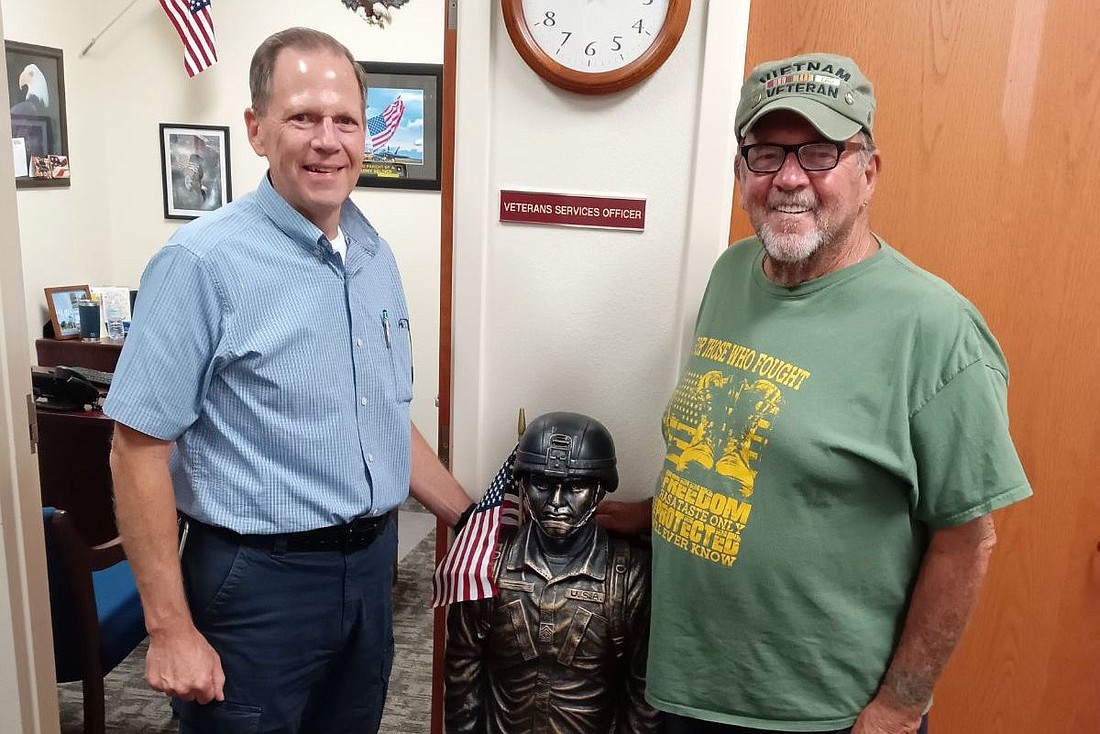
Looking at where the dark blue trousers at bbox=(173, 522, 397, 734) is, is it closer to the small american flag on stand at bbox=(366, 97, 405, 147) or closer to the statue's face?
the statue's face

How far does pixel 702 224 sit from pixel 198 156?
3293 mm

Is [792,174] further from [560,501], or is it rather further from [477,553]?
[477,553]

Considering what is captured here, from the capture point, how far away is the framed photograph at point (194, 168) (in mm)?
4066

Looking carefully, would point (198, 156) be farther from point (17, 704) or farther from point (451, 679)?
point (451, 679)

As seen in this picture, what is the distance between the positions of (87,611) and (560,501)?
129 centimetres

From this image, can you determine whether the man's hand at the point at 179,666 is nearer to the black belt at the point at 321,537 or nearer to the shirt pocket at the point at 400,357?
the black belt at the point at 321,537

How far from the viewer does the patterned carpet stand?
8.27ft

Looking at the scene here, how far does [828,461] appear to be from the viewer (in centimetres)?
121

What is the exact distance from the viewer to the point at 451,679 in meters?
1.64

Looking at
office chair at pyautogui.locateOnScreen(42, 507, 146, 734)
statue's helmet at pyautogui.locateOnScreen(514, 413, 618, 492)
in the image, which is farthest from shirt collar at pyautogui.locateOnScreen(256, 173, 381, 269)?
office chair at pyautogui.locateOnScreen(42, 507, 146, 734)

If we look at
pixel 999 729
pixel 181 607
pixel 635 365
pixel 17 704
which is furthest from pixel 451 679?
pixel 999 729

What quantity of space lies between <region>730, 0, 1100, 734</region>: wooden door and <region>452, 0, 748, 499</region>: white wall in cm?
13

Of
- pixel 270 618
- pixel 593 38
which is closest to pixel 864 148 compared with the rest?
pixel 593 38

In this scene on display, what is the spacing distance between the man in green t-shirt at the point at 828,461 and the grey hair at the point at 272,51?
0.71 metres
